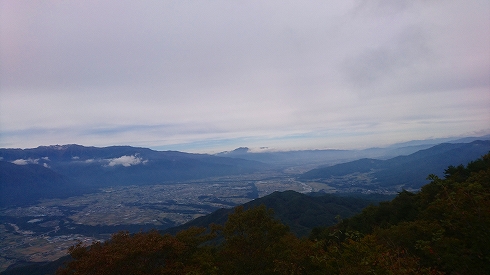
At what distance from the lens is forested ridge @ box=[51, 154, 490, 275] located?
29.4 feet

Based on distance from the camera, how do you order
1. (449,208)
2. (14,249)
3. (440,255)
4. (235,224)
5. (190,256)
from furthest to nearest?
(14,249), (235,224), (190,256), (449,208), (440,255)

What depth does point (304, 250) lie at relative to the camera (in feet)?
43.1

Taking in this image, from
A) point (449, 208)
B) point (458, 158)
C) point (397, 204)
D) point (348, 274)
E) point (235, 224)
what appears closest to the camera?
point (348, 274)

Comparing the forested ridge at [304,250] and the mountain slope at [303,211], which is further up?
the forested ridge at [304,250]

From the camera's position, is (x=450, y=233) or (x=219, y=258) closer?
(x=450, y=233)

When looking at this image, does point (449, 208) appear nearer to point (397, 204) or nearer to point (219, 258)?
point (219, 258)

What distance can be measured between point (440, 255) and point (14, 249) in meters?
115

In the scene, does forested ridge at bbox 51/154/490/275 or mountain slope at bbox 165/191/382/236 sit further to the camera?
mountain slope at bbox 165/191/382/236

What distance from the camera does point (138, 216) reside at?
114m

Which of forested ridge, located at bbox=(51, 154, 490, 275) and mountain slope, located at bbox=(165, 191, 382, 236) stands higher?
forested ridge, located at bbox=(51, 154, 490, 275)

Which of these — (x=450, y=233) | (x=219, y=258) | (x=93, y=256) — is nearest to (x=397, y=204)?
(x=450, y=233)

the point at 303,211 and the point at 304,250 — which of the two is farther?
the point at 303,211

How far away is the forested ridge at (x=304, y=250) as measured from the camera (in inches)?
353

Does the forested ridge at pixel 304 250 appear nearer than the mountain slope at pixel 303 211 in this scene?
Yes
